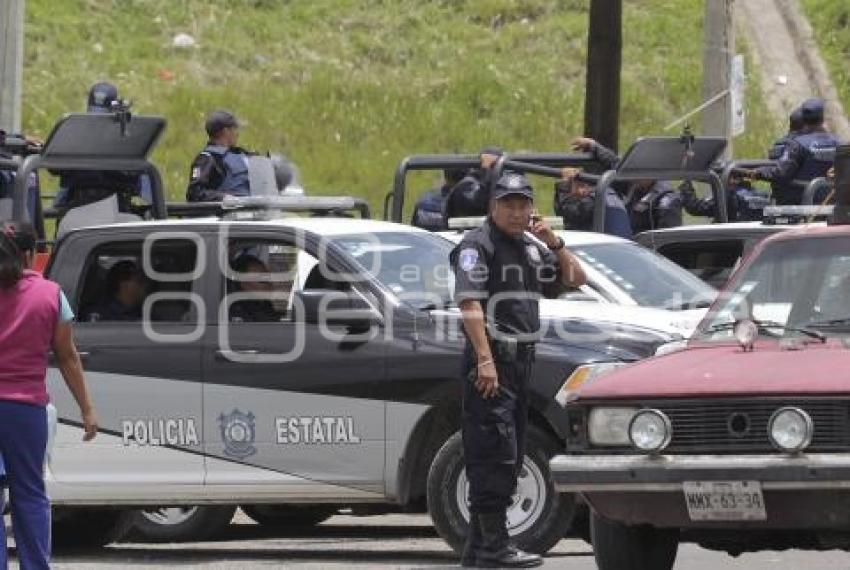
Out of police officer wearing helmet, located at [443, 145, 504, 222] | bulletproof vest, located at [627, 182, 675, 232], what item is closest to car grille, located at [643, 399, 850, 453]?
police officer wearing helmet, located at [443, 145, 504, 222]

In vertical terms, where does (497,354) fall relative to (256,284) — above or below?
below

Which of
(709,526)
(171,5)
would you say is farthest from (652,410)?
(171,5)

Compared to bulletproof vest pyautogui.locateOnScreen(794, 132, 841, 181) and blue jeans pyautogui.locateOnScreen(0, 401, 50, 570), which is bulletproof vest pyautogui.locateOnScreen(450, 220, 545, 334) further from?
bulletproof vest pyautogui.locateOnScreen(794, 132, 841, 181)

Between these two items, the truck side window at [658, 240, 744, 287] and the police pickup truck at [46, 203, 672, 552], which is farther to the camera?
the truck side window at [658, 240, 744, 287]

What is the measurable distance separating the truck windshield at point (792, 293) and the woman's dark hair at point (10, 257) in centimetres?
297

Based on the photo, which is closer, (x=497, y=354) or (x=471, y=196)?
(x=497, y=354)

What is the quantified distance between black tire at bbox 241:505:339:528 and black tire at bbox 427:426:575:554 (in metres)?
2.27

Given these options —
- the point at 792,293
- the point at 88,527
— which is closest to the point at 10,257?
the point at 792,293

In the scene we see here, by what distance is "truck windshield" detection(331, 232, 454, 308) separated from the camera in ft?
40.4

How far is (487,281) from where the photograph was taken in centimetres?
1133

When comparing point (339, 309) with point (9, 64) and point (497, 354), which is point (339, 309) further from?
point (9, 64)

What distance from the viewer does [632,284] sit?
13609 mm

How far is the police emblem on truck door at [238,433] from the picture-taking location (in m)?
12.2

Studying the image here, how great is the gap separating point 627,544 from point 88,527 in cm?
447
